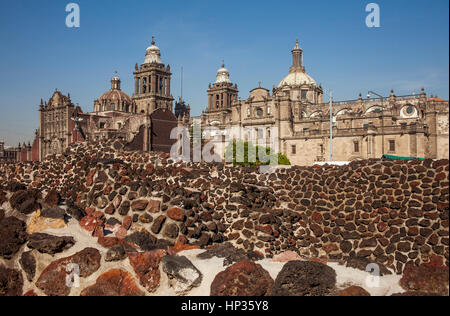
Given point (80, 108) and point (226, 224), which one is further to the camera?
point (80, 108)

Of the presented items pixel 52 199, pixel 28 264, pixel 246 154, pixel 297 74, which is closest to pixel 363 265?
pixel 28 264

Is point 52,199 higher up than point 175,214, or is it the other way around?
point 52,199

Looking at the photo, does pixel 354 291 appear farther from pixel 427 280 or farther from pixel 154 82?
pixel 154 82

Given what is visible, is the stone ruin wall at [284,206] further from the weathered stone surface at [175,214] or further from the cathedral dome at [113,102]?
the cathedral dome at [113,102]

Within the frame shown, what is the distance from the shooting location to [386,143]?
167ft

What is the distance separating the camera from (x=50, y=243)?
29.1 ft

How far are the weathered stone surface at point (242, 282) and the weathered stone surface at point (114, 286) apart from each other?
4.69ft

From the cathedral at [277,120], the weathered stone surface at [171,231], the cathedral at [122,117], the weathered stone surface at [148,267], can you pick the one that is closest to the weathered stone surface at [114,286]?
the weathered stone surface at [148,267]

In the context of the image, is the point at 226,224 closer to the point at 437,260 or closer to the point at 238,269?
the point at 238,269

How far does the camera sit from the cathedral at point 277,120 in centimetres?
4944

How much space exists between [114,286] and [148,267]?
0.68 m

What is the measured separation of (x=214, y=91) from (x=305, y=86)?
60.9 feet
